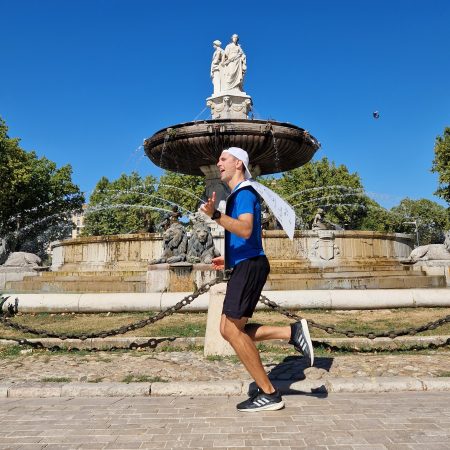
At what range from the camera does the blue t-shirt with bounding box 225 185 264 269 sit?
11.8ft

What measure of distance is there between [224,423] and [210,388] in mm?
880

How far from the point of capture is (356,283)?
37.9ft

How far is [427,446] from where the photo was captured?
2775 mm

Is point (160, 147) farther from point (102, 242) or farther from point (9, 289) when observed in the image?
point (9, 289)

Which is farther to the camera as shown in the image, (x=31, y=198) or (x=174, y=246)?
(x=31, y=198)

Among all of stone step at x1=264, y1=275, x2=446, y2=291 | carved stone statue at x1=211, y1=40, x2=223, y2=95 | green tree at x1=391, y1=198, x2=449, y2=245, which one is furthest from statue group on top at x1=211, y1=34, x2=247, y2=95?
green tree at x1=391, y1=198, x2=449, y2=245

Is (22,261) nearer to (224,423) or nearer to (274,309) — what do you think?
(274,309)

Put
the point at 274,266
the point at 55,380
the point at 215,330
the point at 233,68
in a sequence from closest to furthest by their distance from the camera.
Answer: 1. the point at 55,380
2. the point at 215,330
3. the point at 274,266
4. the point at 233,68

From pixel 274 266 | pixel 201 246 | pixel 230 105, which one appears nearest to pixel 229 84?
pixel 230 105

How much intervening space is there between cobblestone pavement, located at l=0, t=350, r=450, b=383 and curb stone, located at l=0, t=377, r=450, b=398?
0.30m

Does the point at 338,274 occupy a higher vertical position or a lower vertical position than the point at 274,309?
higher

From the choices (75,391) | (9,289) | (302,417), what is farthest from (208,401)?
(9,289)

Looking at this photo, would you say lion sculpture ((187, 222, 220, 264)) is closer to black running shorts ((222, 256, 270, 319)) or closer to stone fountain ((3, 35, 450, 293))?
stone fountain ((3, 35, 450, 293))

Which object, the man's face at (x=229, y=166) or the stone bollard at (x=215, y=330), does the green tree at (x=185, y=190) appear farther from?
the man's face at (x=229, y=166)
